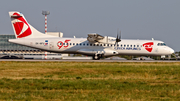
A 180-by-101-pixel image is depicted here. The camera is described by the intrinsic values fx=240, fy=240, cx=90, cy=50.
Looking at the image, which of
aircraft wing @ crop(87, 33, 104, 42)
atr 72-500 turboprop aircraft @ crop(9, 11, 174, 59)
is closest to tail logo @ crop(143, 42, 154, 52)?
atr 72-500 turboprop aircraft @ crop(9, 11, 174, 59)

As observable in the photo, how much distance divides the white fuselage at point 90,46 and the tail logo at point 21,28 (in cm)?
112

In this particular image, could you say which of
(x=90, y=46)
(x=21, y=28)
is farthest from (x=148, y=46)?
(x=21, y=28)

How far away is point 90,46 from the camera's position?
42219 millimetres

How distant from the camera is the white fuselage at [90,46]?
41688 mm

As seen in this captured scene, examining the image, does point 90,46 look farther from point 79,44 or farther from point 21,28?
point 21,28

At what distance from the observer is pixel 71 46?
4184 centimetres

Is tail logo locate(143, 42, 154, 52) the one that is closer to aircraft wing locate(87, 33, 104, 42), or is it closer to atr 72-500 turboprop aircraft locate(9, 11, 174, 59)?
atr 72-500 turboprop aircraft locate(9, 11, 174, 59)

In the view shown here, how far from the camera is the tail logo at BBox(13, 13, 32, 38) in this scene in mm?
41938

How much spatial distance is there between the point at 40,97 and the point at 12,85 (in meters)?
4.29

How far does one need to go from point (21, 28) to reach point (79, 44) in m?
10.5

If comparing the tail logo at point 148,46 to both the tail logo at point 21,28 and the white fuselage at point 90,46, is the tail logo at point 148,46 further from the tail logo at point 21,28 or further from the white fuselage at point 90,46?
the tail logo at point 21,28

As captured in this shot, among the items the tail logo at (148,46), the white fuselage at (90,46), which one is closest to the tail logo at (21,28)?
the white fuselage at (90,46)

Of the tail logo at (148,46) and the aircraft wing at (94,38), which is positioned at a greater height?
the aircraft wing at (94,38)

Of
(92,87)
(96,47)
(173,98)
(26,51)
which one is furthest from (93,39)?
(26,51)
